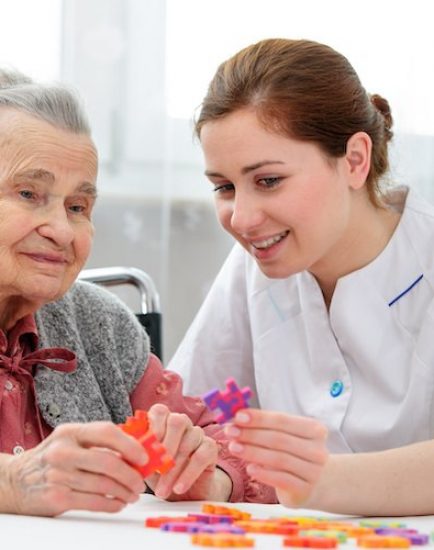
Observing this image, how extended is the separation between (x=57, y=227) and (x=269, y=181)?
0.39 m

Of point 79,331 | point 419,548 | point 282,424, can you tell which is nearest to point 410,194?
point 79,331

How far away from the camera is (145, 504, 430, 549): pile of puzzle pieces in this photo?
1.08 meters

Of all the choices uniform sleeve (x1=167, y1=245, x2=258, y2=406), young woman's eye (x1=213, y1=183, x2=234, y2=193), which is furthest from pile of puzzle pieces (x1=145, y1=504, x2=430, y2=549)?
uniform sleeve (x1=167, y1=245, x2=258, y2=406)

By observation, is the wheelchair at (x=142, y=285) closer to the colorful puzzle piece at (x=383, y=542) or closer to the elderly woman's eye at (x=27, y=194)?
the elderly woman's eye at (x=27, y=194)

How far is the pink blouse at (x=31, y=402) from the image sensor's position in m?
1.64

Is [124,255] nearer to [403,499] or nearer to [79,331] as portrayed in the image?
[79,331]

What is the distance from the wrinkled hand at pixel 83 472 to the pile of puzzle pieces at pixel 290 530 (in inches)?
2.3

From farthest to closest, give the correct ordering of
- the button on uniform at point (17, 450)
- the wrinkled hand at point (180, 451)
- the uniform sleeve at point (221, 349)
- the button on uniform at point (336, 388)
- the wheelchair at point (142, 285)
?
the wheelchair at point (142, 285) < the uniform sleeve at point (221, 349) < the button on uniform at point (336, 388) < the button on uniform at point (17, 450) < the wrinkled hand at point (180, 451)

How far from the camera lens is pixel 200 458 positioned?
1532 millimetres

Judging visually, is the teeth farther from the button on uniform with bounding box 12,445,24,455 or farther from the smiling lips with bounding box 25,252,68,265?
the button on uniform with bounding box 12,445,24,455

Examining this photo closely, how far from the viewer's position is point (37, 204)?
1.63 metres

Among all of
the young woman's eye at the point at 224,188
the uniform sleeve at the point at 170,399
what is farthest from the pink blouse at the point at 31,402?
the young woman's eye at the point at 224,188

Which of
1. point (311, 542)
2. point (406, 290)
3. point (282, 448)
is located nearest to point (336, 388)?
point (406, 290)

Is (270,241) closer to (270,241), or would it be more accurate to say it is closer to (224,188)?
(270,241)
